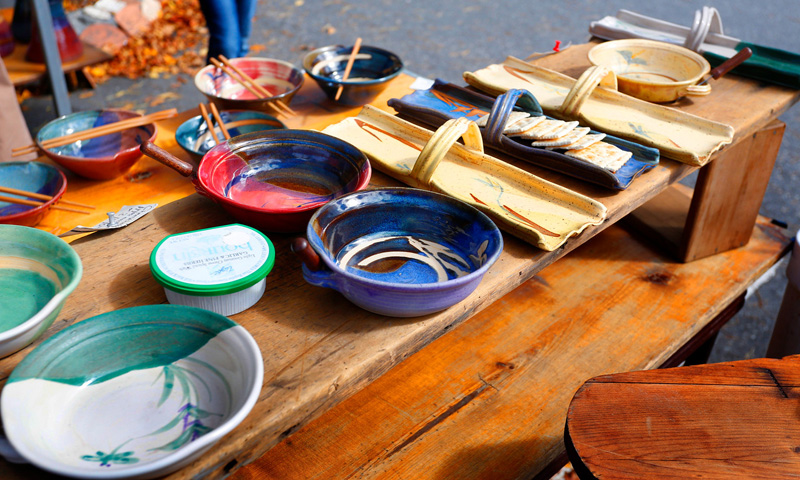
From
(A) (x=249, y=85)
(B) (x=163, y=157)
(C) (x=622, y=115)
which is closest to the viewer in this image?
(B) (x=163, y=157)

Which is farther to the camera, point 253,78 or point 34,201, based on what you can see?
point 253,78

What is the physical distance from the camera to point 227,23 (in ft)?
8.96

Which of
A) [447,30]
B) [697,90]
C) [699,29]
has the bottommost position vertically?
[447,30]

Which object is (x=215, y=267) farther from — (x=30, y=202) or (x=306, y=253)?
(x=30, y=202)

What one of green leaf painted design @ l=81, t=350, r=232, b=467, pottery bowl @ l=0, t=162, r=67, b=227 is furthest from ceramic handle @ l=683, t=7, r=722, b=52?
pottery bowl @ l=0, t=162, r=67, b=227

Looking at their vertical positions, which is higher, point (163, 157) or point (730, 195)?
point (163, 157)

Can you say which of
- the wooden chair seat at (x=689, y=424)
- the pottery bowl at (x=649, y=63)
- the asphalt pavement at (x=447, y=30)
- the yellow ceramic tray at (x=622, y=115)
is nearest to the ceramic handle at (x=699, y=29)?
the pottery bowl at (x=649, y=63)

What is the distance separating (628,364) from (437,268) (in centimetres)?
74

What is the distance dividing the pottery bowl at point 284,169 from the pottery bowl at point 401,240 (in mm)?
101

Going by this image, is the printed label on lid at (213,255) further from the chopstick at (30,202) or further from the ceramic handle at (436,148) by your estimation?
the chopstick at (30,202)

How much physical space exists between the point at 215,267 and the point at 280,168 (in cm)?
42

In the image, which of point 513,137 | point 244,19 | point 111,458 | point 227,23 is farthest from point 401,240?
point 244,19

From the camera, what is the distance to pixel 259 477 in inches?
49.4

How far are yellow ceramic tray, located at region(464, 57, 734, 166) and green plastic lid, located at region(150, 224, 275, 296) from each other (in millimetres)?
947
